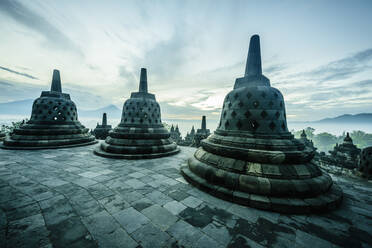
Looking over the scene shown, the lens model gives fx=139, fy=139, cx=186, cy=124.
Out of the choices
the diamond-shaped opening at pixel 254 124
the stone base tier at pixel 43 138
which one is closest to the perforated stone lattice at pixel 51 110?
the stone base tier at pixel 43 138

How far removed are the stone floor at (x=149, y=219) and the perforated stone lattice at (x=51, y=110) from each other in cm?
883

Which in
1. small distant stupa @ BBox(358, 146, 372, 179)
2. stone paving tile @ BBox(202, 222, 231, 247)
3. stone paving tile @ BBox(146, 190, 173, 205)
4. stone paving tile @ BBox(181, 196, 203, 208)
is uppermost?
small distant stupa @ BBox(358, 146, 372, 179)

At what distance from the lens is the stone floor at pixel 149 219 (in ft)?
8.69

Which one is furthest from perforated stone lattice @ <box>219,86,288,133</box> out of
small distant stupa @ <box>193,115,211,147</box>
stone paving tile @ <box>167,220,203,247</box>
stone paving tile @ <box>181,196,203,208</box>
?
small distant stupa @ <box>193,115,211,147</box>

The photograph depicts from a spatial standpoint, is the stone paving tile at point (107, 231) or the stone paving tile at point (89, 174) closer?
the stone paving tile at point (107, 231)

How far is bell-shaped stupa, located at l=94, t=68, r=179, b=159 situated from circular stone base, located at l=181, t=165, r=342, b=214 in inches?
231

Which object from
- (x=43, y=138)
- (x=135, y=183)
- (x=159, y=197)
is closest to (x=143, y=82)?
(x=135, y=183)

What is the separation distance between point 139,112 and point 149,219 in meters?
8.28

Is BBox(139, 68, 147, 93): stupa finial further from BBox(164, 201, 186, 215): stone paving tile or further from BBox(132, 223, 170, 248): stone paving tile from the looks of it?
BBox(132, 223, 170, 248): stone paving tile

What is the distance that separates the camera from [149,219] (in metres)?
3.22

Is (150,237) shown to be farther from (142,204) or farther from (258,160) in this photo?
(258,160)

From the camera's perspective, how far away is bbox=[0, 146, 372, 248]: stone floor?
2.65 m

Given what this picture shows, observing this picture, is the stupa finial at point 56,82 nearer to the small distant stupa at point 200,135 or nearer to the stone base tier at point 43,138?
the stone base tier at point 43,138

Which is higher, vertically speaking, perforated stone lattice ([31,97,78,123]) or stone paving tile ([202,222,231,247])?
perforated stone lattice ([31,97,78,123])
